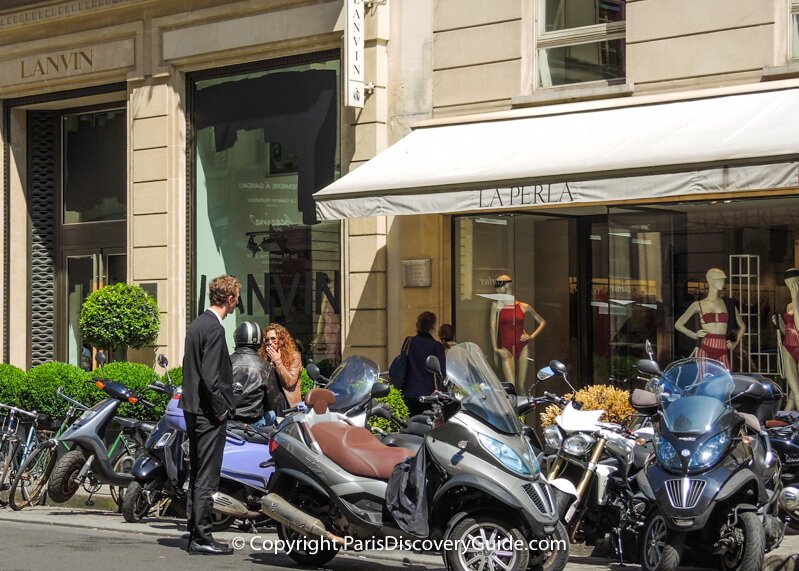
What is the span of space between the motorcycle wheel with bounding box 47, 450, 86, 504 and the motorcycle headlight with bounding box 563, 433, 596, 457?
15.6 feet

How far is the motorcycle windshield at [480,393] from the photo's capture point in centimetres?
766

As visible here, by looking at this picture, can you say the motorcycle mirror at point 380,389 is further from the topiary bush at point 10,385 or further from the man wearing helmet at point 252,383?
the topiary bush at point 10,385

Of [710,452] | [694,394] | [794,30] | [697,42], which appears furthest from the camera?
[697,42]

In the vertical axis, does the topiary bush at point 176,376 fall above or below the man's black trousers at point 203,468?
above

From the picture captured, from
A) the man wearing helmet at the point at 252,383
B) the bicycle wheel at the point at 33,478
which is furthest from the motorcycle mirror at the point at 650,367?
the bicycle wheel at the point at 33,478

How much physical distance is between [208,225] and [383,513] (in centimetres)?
945

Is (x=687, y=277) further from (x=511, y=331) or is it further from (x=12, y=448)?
(x=12, y=448)

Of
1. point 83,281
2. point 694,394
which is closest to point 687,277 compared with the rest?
point 694,394

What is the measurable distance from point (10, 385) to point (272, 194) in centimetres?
386

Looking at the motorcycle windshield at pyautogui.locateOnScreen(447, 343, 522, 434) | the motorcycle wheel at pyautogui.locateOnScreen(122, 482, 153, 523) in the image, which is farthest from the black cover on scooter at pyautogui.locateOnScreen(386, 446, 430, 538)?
the motorcycle wheel at pyautogui.locateOnScreen(122, 482, 153, 523)

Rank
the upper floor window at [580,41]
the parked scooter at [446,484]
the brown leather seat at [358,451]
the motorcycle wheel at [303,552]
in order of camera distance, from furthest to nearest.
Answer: the upper floor window at [580,41], the motorcycle wheel at [303,552], the brown leather seat at [358,451], the parked scooter at [446,484]

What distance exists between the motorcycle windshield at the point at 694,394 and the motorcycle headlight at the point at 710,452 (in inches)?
2.9

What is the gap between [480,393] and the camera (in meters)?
7.70

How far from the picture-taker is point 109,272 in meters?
18.5
